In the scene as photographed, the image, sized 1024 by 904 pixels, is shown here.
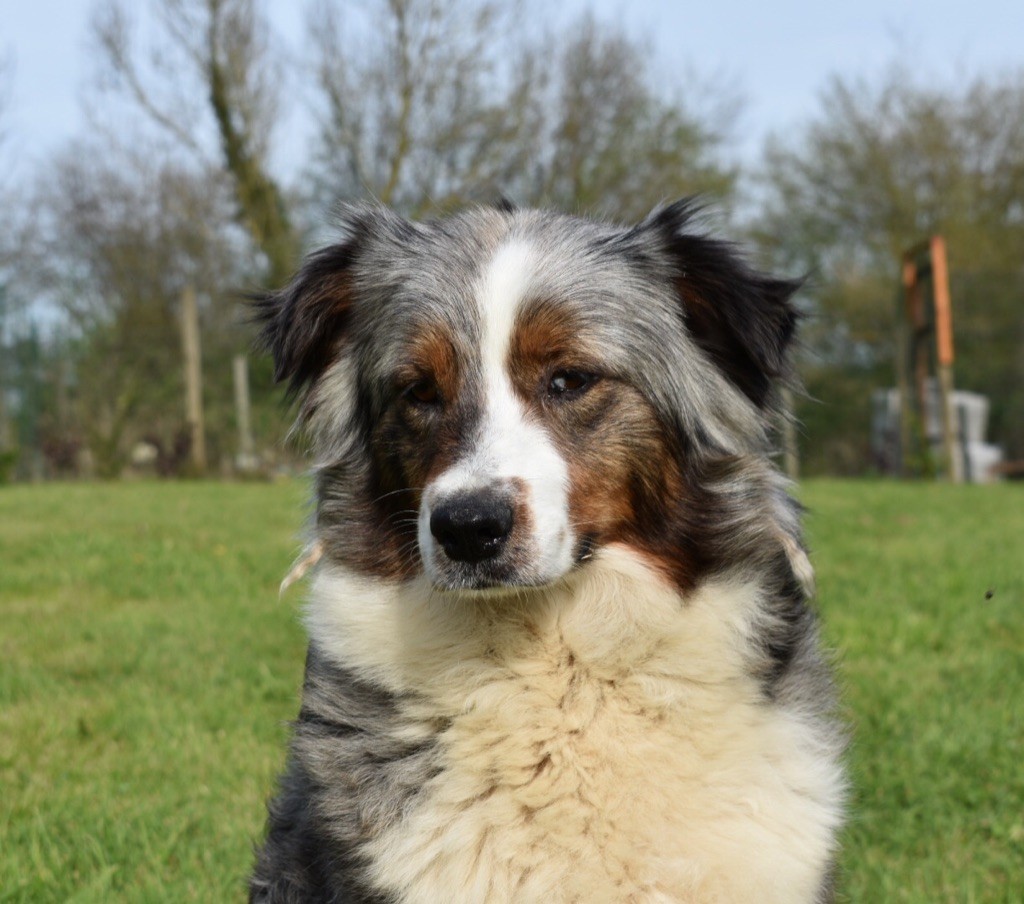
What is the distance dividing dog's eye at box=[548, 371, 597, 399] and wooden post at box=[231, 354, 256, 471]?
16042mm

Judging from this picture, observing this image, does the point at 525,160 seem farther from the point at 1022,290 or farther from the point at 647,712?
the point at 647,712

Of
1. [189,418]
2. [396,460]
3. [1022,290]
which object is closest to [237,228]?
[189,418]

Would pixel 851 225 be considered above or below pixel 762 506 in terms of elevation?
above

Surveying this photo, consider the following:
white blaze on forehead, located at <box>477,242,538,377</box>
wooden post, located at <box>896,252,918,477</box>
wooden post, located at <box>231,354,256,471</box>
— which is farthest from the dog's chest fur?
wooden post, located at <box>896,252,918,477</box>

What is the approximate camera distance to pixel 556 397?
122 inches

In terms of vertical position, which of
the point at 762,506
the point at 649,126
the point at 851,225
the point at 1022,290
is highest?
the point at 649,126

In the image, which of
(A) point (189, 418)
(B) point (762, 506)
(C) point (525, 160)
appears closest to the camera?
(B) point (762, 506)

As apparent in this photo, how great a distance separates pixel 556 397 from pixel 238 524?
816 centimetres

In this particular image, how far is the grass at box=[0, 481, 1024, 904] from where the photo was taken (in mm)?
4020

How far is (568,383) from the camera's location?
10.3ft

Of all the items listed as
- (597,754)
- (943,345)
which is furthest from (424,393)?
(943,345)

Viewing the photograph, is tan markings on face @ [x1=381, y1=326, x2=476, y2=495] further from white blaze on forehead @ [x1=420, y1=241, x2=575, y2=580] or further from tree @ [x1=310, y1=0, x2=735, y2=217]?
tree @ [x1=310, y1=0, x2=735, y2=217]

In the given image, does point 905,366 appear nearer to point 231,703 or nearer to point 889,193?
point 889,193

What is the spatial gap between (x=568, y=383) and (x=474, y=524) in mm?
623
